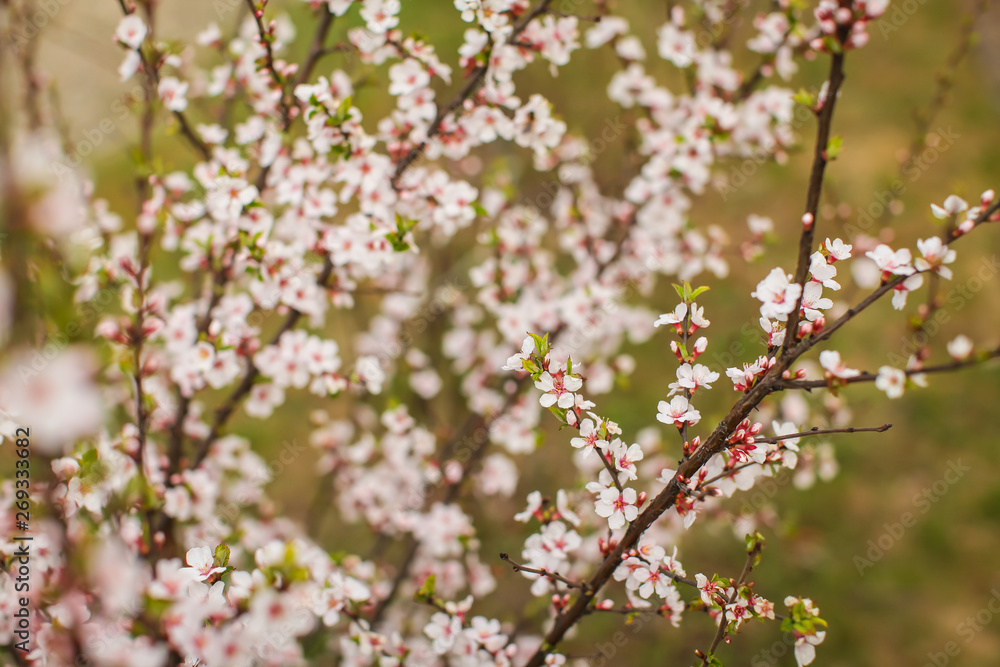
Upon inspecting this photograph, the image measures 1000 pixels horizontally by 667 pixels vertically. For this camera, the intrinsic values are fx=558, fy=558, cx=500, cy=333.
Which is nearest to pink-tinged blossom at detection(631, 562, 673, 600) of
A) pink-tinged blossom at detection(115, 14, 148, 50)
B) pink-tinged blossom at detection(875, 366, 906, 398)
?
pink-tinged blossom at detection(875, 366, 906, 398)

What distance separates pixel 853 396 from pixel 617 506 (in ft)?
12.2

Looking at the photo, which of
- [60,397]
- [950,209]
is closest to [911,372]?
[950,209]

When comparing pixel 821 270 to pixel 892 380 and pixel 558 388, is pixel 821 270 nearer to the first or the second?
pixel 892 380

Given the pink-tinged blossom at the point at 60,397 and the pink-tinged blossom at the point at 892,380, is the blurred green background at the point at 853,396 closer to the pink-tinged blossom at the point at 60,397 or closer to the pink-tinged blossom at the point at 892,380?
the pink-tinged blossom at the point at 892,380

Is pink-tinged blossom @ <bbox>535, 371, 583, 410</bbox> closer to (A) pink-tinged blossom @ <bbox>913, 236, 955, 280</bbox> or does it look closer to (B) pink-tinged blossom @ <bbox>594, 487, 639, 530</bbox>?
(B) pink-tinged blossom @ <bbox>594, 487, 639, 530</bbox>

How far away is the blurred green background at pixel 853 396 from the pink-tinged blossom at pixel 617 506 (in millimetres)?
1667

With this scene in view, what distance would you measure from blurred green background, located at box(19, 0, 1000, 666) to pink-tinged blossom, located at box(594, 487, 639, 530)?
65.6 inches

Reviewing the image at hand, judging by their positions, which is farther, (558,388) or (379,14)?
(379,14)

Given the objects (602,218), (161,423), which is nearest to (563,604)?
(161,423)

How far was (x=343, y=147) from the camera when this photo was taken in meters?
2.03

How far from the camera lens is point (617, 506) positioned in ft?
5.22

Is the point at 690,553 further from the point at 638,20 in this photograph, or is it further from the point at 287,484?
the point at 638,20

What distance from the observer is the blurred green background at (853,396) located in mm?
3662

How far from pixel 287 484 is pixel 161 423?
2428mm
